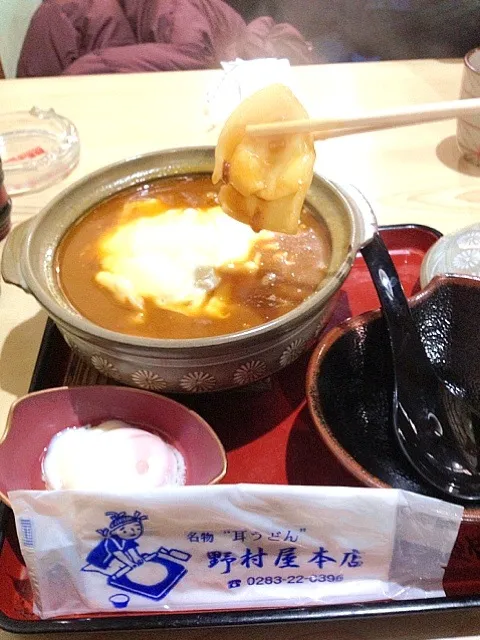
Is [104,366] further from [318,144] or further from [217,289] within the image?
[318,144]

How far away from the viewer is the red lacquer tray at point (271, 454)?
2.70 ft

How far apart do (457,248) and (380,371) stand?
1.13 ft

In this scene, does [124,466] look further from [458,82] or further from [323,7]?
[323,7]

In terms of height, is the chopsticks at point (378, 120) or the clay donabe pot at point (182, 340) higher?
the chopsticks at point (378, 120)

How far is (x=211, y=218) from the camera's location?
1.29m

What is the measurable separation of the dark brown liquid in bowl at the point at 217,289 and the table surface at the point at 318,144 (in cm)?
23

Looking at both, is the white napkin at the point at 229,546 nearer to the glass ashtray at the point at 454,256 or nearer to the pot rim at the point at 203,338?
the pot rim at the point at 203,338

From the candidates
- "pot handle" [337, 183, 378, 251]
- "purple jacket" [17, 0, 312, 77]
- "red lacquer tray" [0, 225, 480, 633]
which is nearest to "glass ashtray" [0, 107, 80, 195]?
"red lacquer tray" [0, 225, 480, 633]

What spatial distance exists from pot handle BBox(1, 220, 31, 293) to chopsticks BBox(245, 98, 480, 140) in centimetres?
45

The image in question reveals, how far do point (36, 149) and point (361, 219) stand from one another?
1.26 meters

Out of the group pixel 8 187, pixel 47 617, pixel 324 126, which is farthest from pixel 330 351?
pixel 8 187

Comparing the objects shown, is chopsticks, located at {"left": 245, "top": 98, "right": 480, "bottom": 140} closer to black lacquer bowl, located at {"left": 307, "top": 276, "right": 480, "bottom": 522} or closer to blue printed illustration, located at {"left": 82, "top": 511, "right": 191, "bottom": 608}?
black lacquer bowl, located at {"left": 307, "top": 276, "right": 480, "bottom": 522}

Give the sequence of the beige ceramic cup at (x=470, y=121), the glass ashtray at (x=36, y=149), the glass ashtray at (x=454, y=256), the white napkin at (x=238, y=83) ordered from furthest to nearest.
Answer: the white napkin at (x=238, y=83)
the glass ashtray at (x=36, y=149)
the beige ceramic cup at (x=470, y=121)
the glass ashtray at (x=454, y=256)

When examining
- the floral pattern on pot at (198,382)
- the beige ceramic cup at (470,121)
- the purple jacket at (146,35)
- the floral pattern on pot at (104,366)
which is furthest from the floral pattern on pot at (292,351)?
the purple jacket at (146,35)
